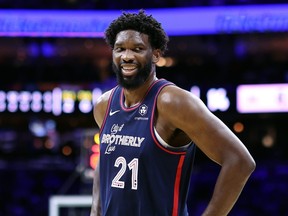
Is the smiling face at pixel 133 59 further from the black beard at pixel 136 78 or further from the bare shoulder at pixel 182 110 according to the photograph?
the bare shoulder at pixel 182 110

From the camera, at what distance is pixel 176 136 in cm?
264

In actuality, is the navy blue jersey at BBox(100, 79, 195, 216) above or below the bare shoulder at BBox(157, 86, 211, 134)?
below

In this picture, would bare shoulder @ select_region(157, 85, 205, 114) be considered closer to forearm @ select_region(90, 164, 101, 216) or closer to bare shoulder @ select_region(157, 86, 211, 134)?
bare shoulder @ select_region(157, 86, 211, 134)

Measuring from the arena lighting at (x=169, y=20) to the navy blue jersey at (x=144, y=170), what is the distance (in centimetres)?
1114

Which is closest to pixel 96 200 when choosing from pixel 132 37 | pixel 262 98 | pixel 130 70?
pixel 130 70

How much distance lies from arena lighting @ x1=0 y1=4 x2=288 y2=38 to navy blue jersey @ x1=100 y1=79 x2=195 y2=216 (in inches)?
439

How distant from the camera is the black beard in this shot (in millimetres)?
2690

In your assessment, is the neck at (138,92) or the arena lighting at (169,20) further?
the arena lighting at (169,20)

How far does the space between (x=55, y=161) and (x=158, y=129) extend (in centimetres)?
1440

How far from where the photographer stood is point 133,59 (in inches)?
105

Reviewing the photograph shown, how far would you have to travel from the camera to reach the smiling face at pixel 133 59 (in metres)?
2.68

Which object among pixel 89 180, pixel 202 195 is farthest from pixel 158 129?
pixel 202 195

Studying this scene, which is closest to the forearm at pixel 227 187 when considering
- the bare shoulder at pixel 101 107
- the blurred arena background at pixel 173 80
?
the bare shoulder at pixel 101 107

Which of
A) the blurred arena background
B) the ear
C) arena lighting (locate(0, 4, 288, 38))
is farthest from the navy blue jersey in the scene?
arena lighting (locate(0, 4, 288, 38))
